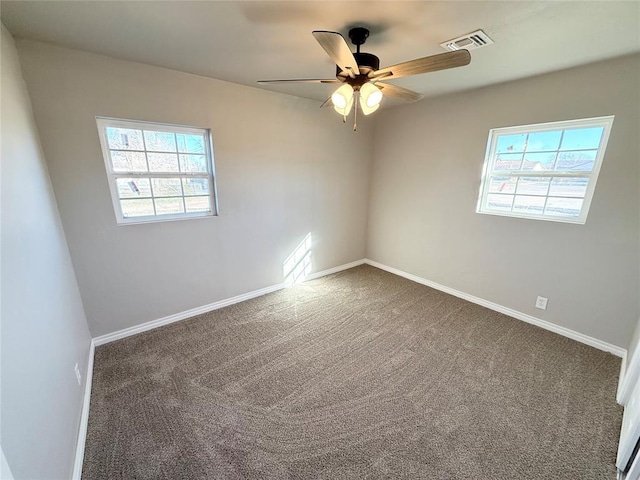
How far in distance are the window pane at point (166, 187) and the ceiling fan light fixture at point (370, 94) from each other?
6.46ft

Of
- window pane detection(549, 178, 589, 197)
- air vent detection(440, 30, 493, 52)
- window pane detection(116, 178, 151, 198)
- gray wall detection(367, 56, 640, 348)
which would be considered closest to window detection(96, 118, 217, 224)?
window pane detection(116, 178, 151, 198)

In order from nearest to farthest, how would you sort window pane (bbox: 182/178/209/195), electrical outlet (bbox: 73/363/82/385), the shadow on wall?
electrical outlet (bbox: 73/363/82/385)
window pane (bbox: 182/178/209/195)
the shadow on wall

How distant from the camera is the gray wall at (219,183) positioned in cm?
201

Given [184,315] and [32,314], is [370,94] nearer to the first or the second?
[32,314]

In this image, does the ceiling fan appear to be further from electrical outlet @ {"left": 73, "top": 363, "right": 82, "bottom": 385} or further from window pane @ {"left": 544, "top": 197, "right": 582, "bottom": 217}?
electrical outlet @ {"left": 73, "top": 363, "right": 82, "bottom": 385}

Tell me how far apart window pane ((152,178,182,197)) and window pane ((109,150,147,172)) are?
0.51ft

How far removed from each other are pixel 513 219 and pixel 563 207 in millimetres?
406

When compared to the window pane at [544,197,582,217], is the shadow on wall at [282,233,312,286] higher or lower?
lower

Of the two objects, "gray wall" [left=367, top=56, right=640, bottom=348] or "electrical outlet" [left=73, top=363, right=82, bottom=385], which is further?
"gray wall" [left=367, top=56, right=640, bottom=348]

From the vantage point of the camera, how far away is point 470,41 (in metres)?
1.79

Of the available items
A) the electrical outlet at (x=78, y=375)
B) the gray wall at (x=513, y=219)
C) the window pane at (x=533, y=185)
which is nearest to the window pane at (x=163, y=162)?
the electrical outlet at (x=78, y=375)

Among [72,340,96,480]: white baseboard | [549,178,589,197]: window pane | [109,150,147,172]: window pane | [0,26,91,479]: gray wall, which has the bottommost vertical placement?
[72,340,96,480]: white baseboard

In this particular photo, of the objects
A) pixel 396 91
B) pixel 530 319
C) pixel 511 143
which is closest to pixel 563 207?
pixel 511 143

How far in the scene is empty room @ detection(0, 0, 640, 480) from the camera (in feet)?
4.69
